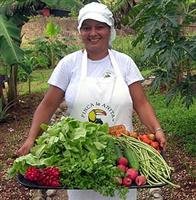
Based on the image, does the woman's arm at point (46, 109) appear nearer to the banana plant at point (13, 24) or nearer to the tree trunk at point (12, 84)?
the banana plant at point (13, 24)

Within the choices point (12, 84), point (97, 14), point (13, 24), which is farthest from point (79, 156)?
point (12, 84)

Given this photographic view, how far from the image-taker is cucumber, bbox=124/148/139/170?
114 inches

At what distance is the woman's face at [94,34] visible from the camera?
3178 millimetres

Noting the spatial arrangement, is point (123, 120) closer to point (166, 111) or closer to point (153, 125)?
point (153, 125)

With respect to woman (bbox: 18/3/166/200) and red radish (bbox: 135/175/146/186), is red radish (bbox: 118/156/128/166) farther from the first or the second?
woman (bbox: 18/3/166/200)

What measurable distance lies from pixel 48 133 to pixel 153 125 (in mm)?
700

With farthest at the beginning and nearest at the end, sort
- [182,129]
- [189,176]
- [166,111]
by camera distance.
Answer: [166,111], [182,129], [189,176]

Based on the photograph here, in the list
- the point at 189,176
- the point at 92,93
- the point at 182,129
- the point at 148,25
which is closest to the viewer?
the point at 92,93

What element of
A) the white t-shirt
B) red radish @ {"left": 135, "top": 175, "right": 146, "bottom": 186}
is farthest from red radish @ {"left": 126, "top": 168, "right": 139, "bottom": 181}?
the white t-shirt

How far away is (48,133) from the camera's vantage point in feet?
9.78

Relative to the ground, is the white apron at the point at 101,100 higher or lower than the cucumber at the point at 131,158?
higher

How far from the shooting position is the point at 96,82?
3209 millimetres

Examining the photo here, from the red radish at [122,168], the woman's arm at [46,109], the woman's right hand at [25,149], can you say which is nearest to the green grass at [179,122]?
the woman's arm at [46,109]

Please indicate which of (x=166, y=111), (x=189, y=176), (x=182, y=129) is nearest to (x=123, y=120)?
(x=189, y=176)
